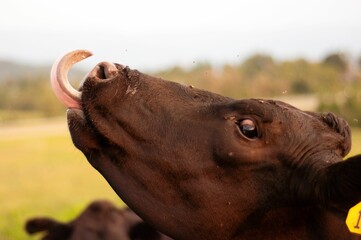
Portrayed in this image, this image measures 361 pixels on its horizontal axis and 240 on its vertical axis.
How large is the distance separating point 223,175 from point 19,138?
1326 inches

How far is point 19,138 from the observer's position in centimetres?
3584

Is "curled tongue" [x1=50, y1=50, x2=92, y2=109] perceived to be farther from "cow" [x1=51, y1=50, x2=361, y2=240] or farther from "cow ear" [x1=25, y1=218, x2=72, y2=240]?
"cow ear" [x1=25, y1=218, x2=72, y2=240]

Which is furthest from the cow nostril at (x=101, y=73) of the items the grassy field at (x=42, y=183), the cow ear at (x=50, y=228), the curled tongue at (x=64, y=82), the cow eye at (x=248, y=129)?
the grassy field at (x=42, y=183)

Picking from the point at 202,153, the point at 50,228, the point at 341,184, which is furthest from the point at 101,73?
the point at 50,228

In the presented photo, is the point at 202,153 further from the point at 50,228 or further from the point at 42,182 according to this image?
the point at 42,182

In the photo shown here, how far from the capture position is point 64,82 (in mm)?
3604

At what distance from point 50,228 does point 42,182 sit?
15337 millimetres

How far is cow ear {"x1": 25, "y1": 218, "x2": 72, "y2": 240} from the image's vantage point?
22.6 feet

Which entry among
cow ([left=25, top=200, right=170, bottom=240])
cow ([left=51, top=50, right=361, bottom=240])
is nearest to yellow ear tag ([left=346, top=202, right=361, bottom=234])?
cow ([left=51, top=50, right=361, bottom=240])

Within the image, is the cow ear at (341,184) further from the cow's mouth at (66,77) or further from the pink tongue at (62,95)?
the pink tongue at (62,95)

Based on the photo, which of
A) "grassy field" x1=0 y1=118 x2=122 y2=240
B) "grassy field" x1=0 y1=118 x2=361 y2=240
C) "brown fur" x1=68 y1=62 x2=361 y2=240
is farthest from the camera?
"grassy field" x1=0 y1=118 x2=122 y2=240

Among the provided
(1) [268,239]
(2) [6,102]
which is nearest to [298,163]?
(1) [268,239]

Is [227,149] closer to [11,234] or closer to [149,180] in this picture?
[149,180]

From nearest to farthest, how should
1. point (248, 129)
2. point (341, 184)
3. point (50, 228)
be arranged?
point (341, 184) → point (248, 129) → point (50, 228)
